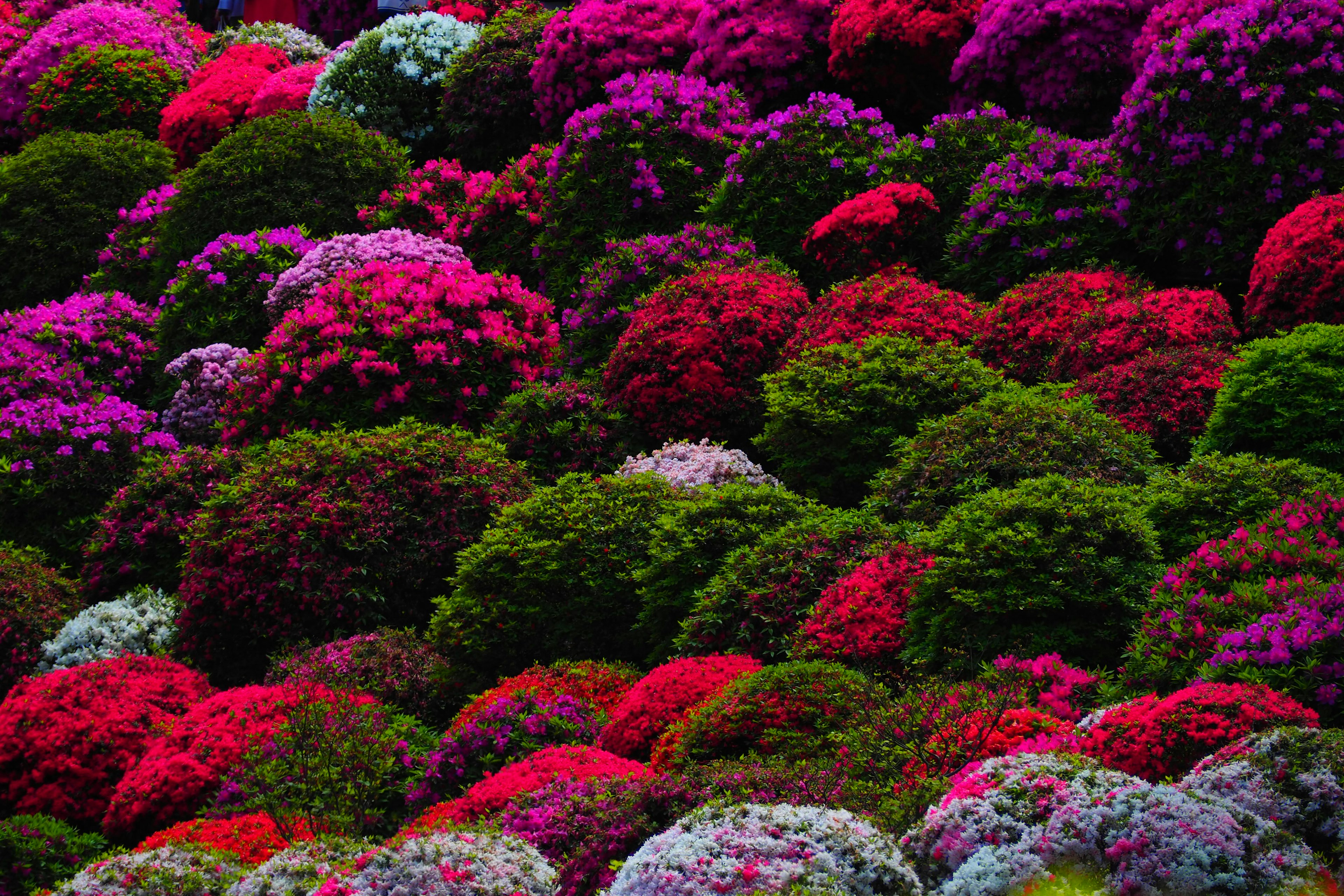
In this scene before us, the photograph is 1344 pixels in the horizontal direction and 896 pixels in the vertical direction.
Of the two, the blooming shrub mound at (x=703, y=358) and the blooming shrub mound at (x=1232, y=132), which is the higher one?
the blooming shrub mound at (x=1232, y=132)

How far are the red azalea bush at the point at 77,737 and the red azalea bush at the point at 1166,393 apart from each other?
6413 mm

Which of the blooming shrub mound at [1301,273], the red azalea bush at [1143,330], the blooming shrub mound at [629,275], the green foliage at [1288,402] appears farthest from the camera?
the blooming shrub mound at [629,275]

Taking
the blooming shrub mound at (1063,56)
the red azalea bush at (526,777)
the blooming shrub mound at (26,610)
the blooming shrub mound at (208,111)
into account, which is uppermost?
the blooming shrub mound at (1063,56)

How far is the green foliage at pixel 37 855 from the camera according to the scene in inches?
282

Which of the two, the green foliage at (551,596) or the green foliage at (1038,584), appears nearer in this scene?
the green foliage at (1038,584)

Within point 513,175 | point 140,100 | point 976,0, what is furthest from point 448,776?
point 140,100

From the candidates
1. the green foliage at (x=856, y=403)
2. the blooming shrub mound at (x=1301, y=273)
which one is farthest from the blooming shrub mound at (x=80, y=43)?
the blooming shrub mound at (x=1301, y=273)

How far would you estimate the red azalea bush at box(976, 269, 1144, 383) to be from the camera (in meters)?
9.50

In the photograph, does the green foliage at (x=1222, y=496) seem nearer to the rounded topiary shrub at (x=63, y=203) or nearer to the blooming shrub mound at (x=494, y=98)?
the blooming shrub mound at (x=494, y=98)

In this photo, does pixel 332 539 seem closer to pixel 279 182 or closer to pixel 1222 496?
pixel 1222 496

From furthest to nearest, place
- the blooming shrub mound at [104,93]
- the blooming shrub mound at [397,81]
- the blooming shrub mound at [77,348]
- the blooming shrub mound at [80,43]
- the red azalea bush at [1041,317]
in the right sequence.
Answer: the blooming shrub mound at [80,43]
the blooming shrub mound at [104,93]
the blooming shrub mound at [397,81]
the blooming shrub mound at [77,348]
the red azalea bush at [1041,317]

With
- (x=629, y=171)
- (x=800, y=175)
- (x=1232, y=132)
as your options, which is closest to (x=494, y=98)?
(x=629, y=171)

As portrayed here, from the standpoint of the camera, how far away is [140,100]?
22375mm

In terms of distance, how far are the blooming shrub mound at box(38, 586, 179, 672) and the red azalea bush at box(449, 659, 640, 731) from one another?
3.42 m
